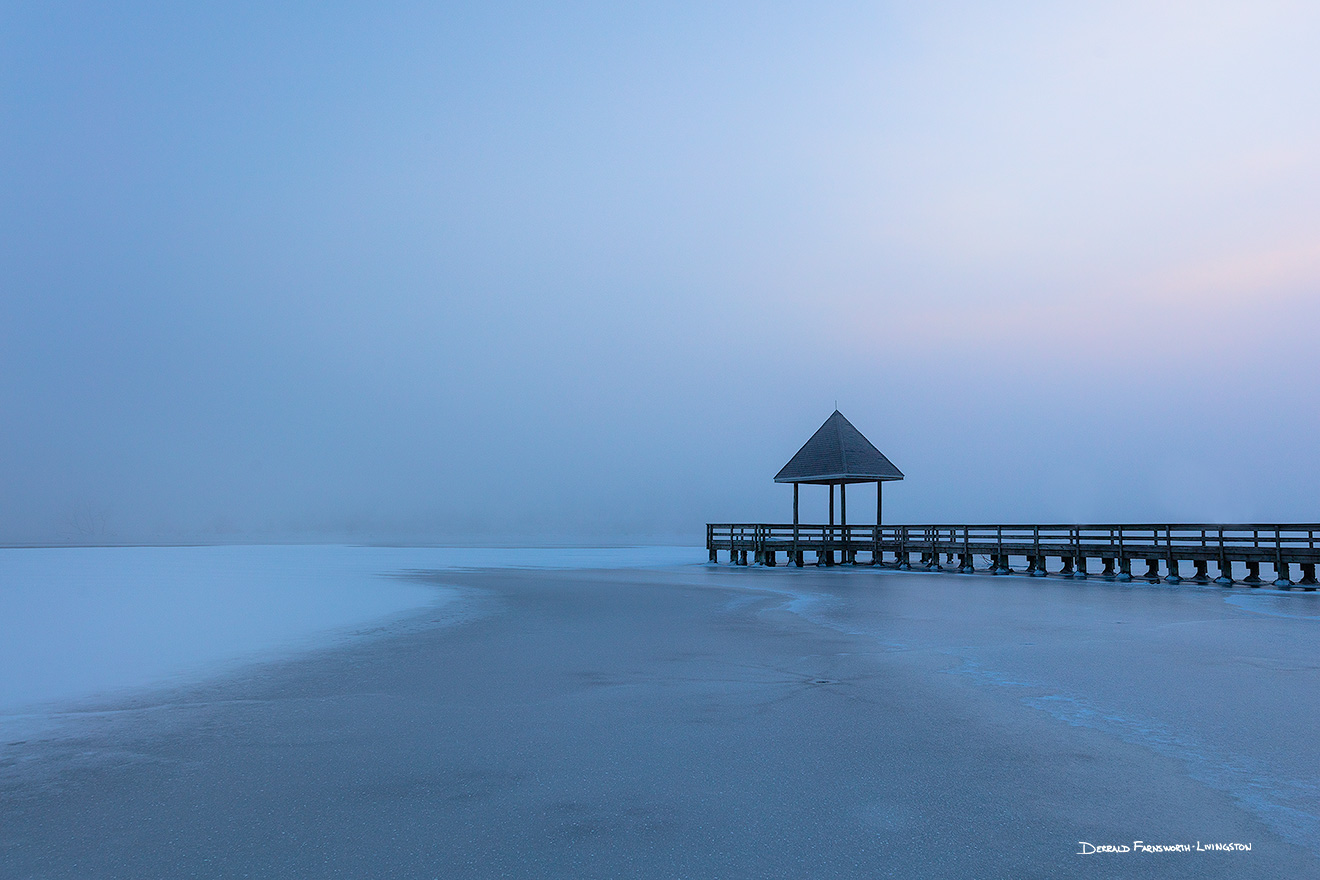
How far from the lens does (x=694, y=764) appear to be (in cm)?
564

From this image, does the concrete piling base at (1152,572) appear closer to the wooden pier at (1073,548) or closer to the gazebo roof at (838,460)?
the wooden pier at (1073,548)

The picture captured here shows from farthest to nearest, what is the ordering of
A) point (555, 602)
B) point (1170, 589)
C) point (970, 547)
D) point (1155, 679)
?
point (970, 547)
point (1170, 589)
point (555, 602)
point (1155, 679)

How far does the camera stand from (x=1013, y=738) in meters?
6.25

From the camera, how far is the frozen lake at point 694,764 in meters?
4.09

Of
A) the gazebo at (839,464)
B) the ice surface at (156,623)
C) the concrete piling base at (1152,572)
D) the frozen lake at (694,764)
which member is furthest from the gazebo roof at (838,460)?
the frozen lake at (694,764)

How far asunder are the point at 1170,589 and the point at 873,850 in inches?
925

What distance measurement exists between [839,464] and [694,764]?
28.6 meters

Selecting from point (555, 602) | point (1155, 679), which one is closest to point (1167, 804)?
point (1155, 679)

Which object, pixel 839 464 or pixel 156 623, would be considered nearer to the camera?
pixel 156 623

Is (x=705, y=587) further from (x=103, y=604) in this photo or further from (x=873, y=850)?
(x=873, y=850)

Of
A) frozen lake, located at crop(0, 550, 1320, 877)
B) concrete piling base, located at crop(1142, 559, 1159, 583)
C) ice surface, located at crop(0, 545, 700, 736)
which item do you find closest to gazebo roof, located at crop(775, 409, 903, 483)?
concrete piling base, located at crop(1142, 559, 1159, 583)

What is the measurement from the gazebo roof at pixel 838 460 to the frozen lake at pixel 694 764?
21.8 metres

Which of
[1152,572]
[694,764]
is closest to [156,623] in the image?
[694,764]

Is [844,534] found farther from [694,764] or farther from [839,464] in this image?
[694,764]
